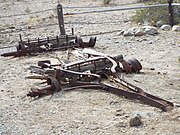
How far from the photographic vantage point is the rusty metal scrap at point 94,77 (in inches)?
258

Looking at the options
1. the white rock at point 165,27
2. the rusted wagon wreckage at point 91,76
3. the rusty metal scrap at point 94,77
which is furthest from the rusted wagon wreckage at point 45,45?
the white rock at point 165,27

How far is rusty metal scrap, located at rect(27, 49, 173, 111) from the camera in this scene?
6.54 m

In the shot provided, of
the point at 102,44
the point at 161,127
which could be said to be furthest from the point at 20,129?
the point at 102,44

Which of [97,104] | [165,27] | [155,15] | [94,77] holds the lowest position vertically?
[97,104]

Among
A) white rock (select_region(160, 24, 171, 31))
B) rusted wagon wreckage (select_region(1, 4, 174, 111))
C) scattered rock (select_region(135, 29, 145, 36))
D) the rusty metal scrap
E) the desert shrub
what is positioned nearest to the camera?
the rusty metal scrap

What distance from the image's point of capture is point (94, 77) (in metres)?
7.60

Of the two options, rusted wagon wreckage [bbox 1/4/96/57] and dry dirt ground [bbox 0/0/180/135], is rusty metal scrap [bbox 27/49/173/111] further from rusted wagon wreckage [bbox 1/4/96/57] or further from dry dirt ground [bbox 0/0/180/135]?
rusted wagon wreckage [bbox 1/4/96/57]

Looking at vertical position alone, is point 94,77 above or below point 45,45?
below

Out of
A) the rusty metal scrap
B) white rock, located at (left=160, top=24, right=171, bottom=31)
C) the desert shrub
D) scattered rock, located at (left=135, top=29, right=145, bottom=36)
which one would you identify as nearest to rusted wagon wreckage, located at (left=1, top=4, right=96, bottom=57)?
scattered rock, located at (left=135, top=29, right=145, bottom=36)

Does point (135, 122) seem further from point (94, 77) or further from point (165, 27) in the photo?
point (165, 27)

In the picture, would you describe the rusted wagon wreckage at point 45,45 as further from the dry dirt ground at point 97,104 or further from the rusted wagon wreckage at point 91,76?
the rusted wagon wreckage at point 91,76

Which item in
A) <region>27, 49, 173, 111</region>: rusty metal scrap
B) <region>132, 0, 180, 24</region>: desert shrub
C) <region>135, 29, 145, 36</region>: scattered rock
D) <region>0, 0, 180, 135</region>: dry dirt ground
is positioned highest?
<region>132, 0, 180, 24</region>: desert shrub

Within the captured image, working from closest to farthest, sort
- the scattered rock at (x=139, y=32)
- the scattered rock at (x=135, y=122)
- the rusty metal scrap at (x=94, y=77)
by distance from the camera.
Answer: the scattered rock at (x=135, y=122) < the rusty metal scrap at (x=94, y=77) < the scattered rock at (x=139, y=32)

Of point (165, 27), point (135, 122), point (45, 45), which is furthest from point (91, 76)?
point (165, 27)
